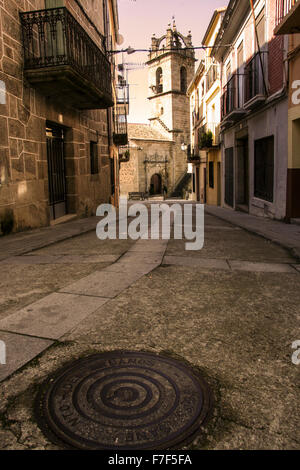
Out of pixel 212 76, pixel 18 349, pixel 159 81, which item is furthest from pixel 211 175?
pixel 159 81

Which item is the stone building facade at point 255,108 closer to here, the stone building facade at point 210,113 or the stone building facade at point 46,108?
the stone building facade at point 210,113

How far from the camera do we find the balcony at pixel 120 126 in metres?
17.5

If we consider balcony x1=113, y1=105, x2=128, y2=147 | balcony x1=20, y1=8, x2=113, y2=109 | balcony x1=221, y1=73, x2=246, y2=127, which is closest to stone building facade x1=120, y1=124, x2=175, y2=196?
balcony x1=113, y1=105, x2=128, y2=147

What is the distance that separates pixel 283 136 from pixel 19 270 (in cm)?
786

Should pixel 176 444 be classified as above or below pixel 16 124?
below

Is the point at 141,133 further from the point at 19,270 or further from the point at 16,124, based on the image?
the point at 19,270

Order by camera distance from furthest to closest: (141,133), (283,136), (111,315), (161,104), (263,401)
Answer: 1. (161,104)
2. (141,133)
3. (283,136)
4. (111,315)
5. (263,401)

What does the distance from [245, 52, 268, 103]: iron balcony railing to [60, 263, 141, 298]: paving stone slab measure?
8630 millimetres

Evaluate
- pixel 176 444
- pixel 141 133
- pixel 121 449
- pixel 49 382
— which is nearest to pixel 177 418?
pixel 176 444

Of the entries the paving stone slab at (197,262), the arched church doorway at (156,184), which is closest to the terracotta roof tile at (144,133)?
the arched church doorway at (156,184)

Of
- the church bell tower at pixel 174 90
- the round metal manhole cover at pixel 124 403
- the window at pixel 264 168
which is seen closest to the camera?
the round metal manhole cover at pixel 124 403

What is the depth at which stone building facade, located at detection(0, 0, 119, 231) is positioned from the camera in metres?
7.59

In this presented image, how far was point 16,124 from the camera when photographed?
306 inches

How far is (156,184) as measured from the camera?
1857 inches
